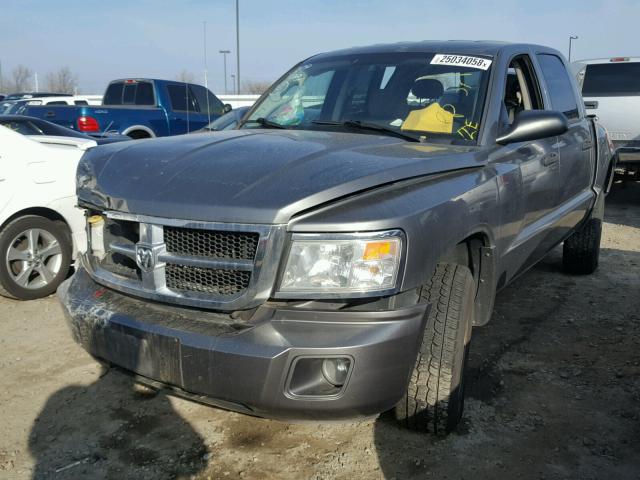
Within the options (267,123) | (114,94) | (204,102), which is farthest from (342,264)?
(114,94)

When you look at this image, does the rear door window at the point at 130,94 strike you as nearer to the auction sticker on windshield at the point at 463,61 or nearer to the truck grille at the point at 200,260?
the auction sticker on windshield at the point at 463,61

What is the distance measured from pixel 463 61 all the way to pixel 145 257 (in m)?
2.11

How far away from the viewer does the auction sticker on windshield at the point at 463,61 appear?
11.5 ft

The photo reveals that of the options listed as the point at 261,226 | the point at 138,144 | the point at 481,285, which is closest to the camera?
the point at 261,226

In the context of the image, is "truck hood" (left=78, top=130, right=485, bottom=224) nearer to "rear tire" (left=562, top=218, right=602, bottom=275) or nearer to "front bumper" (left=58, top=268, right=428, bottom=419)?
"front bumper" (left=58, top=268, right=428, bottom=419)

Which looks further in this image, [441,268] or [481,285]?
[481,285]

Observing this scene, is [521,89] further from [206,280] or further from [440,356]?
[206,280]

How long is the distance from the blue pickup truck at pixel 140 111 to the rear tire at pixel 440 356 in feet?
28.5

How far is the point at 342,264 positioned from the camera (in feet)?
7.35

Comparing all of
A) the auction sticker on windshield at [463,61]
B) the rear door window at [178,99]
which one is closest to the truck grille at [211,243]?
the auction sticker on windshield at [463,61]

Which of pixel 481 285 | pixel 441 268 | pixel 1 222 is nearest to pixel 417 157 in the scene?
pixel 441 268

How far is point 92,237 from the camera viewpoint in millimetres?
2916

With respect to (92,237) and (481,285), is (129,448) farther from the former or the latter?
(481,285)

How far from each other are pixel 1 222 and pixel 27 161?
20.7 inches
